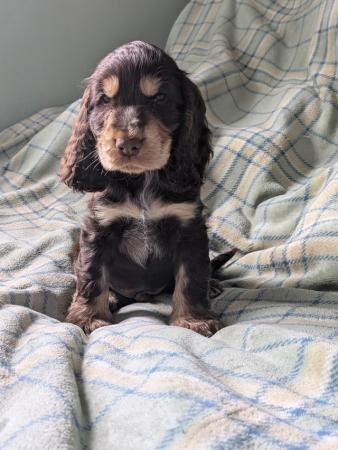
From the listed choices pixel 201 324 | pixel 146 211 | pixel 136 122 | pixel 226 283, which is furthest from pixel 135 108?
pixel 226 283

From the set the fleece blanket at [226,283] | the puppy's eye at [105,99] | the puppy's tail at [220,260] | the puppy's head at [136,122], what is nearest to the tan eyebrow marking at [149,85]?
the puppy's head at [136,122]

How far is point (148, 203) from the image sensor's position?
1.98 meters

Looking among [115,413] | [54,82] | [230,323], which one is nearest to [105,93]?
[230,323]

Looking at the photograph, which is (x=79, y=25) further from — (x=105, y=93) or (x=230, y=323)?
(x=230, y=323)

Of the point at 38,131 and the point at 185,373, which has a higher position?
the point at 185,373

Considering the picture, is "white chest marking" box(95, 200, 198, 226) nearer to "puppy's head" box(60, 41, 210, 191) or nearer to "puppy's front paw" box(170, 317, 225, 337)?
"puppy's head" box(60, 41, 210, 191)

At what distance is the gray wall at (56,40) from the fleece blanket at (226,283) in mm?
196

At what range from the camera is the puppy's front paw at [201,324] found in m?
1.90

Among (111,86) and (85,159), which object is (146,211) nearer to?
(85,159)

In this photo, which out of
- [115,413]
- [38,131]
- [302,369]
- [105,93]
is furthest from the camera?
[38,131]

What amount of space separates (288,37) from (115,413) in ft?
8.73

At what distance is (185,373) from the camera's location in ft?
4.27

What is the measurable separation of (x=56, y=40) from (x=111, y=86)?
220cm

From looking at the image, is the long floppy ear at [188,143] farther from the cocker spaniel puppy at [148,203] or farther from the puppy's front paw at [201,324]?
the puppy's front paw at [201,324]
